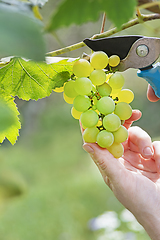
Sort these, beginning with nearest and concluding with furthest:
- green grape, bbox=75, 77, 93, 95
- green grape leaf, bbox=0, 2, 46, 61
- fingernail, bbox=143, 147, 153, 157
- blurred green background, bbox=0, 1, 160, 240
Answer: green grape leaf, bbox=0, 2, 46, 61 < green grape, bbox=75, 77, 93, 95 < fingernail, bbox=143, 147, 153, 157 < blurred green background, bbox=0, 1, 160, 240

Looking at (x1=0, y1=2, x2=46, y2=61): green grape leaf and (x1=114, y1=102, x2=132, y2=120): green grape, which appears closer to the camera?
(x1=0, y1=2, x2=46, y2=61): green grape leaf

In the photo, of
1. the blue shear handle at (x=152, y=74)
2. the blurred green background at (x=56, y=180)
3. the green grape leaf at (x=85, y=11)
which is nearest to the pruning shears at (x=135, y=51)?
the blue shear handle at (x=152, y=74)

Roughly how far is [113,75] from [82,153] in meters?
2.03

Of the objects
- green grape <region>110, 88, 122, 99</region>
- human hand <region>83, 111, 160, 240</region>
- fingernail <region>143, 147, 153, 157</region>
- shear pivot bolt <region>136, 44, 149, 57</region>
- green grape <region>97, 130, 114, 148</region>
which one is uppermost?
shear pivot bolt <region>136, 44, 149, 57</region>

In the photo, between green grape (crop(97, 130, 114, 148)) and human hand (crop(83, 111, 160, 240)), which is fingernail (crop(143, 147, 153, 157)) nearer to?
human hand (crop(83, 111, 160, 240))

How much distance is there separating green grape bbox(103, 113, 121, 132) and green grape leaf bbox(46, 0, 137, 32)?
0.66 ft

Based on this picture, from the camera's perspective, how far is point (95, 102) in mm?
370

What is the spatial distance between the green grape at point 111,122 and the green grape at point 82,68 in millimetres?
71

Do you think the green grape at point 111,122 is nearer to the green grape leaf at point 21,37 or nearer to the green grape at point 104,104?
the green grape at point 104,104

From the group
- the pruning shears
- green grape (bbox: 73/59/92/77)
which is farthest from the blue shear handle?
green grape (bbox: 73/59/92/77)

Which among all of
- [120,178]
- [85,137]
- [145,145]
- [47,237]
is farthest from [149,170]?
[47,237]

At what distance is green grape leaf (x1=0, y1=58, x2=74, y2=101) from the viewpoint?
1.15 ft

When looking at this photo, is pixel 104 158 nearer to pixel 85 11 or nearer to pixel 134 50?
pixel 134 50

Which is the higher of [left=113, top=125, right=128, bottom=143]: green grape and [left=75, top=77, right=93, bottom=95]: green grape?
[left=75, top=77, right=93, bottom=95]: green grape
